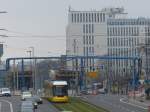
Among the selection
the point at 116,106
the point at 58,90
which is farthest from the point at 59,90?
the point at 116,106

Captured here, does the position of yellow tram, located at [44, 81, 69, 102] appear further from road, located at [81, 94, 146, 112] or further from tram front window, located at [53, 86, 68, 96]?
road, located at [81, 94, 146, 112]

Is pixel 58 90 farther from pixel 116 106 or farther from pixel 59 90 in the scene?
pixel 116 106

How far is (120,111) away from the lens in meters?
61.8

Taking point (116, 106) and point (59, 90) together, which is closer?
point (116, 106)

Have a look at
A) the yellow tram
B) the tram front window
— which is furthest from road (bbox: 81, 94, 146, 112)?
the tram front window

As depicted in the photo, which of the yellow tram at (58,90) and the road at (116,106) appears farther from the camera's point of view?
the yellow tram at (58,90)

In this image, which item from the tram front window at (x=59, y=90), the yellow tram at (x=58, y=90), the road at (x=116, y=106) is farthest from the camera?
the tram front window at (x=59, y=90)

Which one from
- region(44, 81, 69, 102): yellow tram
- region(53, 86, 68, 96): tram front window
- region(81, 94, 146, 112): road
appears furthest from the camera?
region(53, 86, 68, 96): tram front window

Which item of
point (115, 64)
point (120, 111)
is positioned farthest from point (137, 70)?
point (120, 111)

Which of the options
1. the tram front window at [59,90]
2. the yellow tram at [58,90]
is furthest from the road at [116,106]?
the tram front window at [59,90]

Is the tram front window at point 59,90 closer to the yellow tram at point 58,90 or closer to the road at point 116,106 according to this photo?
the yellow tram at point 58,90

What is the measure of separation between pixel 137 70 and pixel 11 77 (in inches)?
1781

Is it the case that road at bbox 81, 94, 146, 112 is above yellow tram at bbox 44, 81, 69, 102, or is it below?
below

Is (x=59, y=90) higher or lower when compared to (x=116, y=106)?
higher
